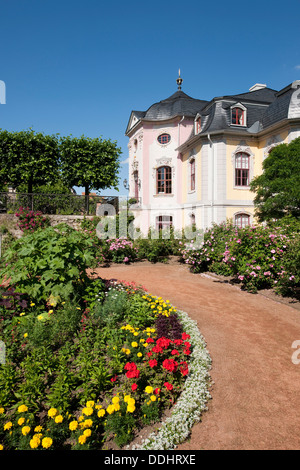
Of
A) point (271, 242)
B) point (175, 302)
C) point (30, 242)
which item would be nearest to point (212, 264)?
point (271, 242)

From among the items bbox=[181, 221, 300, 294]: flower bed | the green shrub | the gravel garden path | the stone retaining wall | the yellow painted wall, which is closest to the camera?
the gravel garden path

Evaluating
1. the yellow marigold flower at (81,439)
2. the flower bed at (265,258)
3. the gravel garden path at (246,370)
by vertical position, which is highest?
the flower bed at (265,258)

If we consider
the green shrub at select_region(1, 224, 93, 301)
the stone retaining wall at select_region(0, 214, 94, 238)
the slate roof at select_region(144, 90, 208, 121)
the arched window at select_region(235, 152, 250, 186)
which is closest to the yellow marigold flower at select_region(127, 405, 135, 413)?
the green shrub at select_region(1, 224, 93, 301)

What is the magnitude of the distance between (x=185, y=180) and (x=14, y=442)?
16.6 meters

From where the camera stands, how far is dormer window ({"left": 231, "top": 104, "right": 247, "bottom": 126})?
14.9m

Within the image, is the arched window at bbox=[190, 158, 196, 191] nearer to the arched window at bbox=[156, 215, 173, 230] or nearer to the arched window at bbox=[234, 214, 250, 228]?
the arched window at bbox=[156, 215, 173, 230]

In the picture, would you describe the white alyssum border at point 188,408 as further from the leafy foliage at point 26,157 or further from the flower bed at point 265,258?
the leafy foliage at point 26,157

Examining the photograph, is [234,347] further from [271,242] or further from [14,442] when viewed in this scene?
[271,242]

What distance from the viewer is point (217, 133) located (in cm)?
1453

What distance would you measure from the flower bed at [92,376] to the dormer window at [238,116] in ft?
44.1

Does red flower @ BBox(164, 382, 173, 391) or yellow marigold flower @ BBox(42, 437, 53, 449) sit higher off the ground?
yellow marigold flower @ BBox(42, 437, 53, 449)

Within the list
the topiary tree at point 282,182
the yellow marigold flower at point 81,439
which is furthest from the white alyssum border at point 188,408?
the topiary tree at point 282,182

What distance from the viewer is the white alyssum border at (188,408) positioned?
8.02 ft

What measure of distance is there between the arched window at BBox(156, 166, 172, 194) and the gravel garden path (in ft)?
39.1
